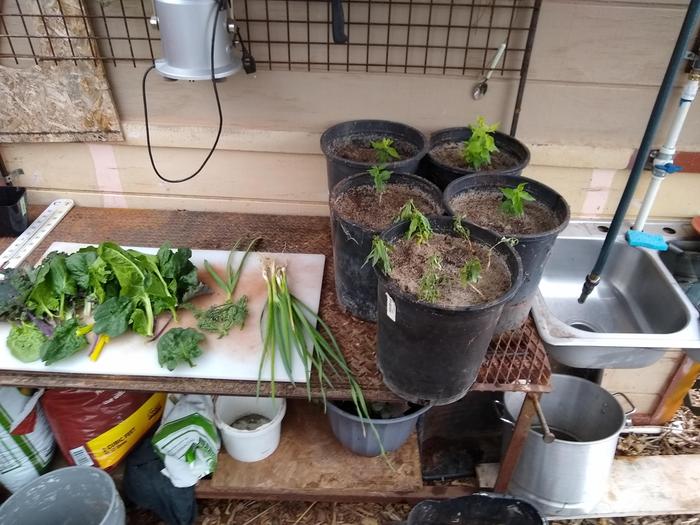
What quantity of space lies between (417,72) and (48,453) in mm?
1780

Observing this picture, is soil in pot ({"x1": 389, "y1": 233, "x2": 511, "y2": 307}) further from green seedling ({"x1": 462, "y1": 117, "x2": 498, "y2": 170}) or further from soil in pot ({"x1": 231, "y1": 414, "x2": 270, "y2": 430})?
soil in pot ({"x1": 231, "y1": 414, "x2": 270, "y2": 430})

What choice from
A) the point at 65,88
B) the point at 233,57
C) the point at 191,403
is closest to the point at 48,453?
the point at 191,403

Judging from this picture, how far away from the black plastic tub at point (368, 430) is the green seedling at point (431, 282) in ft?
2.08

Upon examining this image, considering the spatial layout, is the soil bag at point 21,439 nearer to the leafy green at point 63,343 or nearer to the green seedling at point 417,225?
the leafy green at point 63,343

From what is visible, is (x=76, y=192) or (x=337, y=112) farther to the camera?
(x=76, y=192)

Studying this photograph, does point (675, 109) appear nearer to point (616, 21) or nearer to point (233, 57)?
point (616, 21)

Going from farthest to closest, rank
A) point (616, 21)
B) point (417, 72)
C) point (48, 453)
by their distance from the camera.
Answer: point (48, 453), point (417, 72), point (616, 21)

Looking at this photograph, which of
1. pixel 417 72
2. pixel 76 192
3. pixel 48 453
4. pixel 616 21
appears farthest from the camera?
pixel 76 192

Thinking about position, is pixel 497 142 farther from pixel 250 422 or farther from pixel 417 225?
pixel 250 422

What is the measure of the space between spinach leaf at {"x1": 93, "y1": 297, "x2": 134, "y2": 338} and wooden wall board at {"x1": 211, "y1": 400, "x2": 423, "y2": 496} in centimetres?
65

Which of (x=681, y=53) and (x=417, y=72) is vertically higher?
(x=681, y=53)

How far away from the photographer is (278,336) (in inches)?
54.6

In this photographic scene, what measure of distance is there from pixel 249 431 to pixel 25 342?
701 mm

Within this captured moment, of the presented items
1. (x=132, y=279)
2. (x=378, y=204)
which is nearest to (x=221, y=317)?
(x=132, y=279)
